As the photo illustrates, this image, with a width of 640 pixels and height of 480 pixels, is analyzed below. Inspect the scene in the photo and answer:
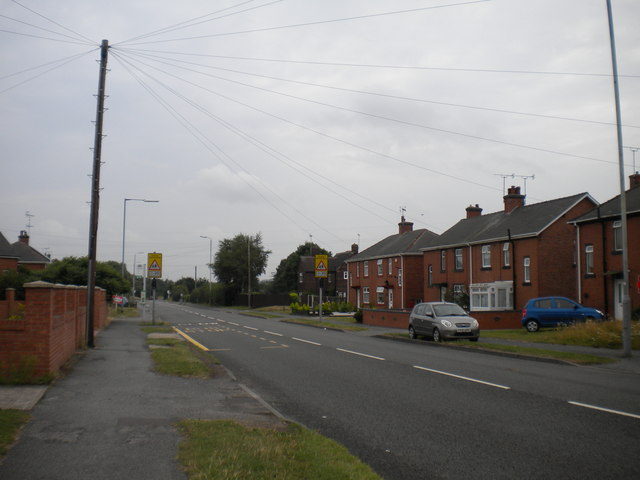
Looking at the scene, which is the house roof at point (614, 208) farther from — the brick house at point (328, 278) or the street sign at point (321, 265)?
the brick house at point (328, 278)

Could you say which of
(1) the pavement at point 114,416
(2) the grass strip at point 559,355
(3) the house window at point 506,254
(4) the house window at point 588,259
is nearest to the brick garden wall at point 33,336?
(1) the pavement at point 114,416

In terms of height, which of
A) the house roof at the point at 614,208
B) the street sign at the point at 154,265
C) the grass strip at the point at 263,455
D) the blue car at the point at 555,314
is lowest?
the grass strip at the point at 263,455

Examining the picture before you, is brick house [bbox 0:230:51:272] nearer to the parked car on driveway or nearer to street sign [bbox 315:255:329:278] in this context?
street sign [bbox 315:255:329:278]

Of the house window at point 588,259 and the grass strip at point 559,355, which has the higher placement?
the house window at point 588,259

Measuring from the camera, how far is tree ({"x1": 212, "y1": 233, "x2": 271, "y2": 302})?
84750 millimetres

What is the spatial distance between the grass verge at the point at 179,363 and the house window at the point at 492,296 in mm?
24866

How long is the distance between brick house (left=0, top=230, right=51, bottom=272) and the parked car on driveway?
89.7 feet

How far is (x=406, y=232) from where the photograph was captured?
58.8m

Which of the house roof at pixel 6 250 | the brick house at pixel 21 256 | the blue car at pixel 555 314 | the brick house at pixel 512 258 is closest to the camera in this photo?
the blue car at pixel 555 314

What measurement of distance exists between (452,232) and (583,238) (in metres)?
15.7

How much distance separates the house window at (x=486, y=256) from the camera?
3936 cm

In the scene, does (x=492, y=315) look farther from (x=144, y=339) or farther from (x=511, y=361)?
(x=144, y=339)

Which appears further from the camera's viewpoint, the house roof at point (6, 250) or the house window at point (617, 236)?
the house roof at point (6, 250)

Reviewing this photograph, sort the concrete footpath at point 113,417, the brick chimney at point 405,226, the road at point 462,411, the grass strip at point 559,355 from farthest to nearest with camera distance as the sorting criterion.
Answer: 1. the brick chimney at point 405,226
2. the grass strip at point 559,355
3. the road at point 462,411
4. the concrete footpath at point 113,417
